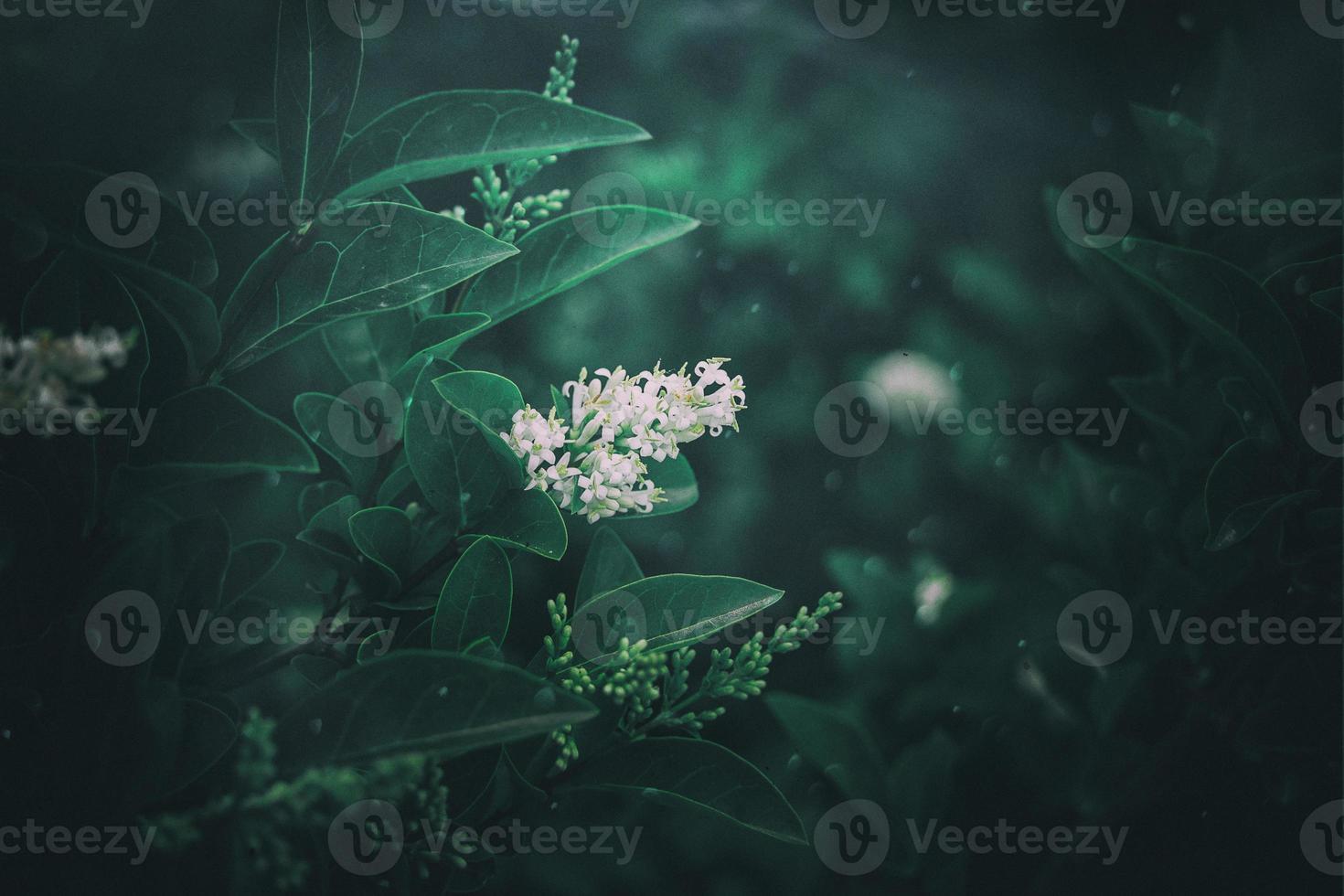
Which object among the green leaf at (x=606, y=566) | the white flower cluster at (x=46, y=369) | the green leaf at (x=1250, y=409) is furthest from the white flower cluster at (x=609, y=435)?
the green leaf at (x=1250, y=409)

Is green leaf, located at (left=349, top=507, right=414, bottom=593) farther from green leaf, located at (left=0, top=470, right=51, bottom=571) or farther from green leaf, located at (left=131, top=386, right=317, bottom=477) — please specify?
green leaf, located at (left=0, top=470, right=51, bottom=571)

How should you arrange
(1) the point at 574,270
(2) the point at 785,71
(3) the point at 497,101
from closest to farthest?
(3) the point at 497,101
(1) the point at 574,270
(2) the point at 785,71

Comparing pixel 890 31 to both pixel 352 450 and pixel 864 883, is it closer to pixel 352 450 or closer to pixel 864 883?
pixel 352 450

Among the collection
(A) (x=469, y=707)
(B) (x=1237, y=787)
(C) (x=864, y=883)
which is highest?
(A) (x=469, y=707)

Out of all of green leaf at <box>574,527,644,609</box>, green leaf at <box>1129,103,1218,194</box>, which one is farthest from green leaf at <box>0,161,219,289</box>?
green leaf at <box>1129,103,1218,194</box>

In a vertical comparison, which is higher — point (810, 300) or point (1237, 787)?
point (810, 300)

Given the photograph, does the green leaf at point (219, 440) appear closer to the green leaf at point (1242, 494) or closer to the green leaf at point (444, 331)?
the green leaf at point (444, 331)

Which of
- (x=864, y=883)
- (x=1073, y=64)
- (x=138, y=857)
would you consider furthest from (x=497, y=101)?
(x=1073, y=64)

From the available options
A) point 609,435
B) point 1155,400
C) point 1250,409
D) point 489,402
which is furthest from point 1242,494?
point 489,402

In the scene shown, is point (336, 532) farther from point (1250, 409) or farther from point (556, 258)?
point (1250, 409)
